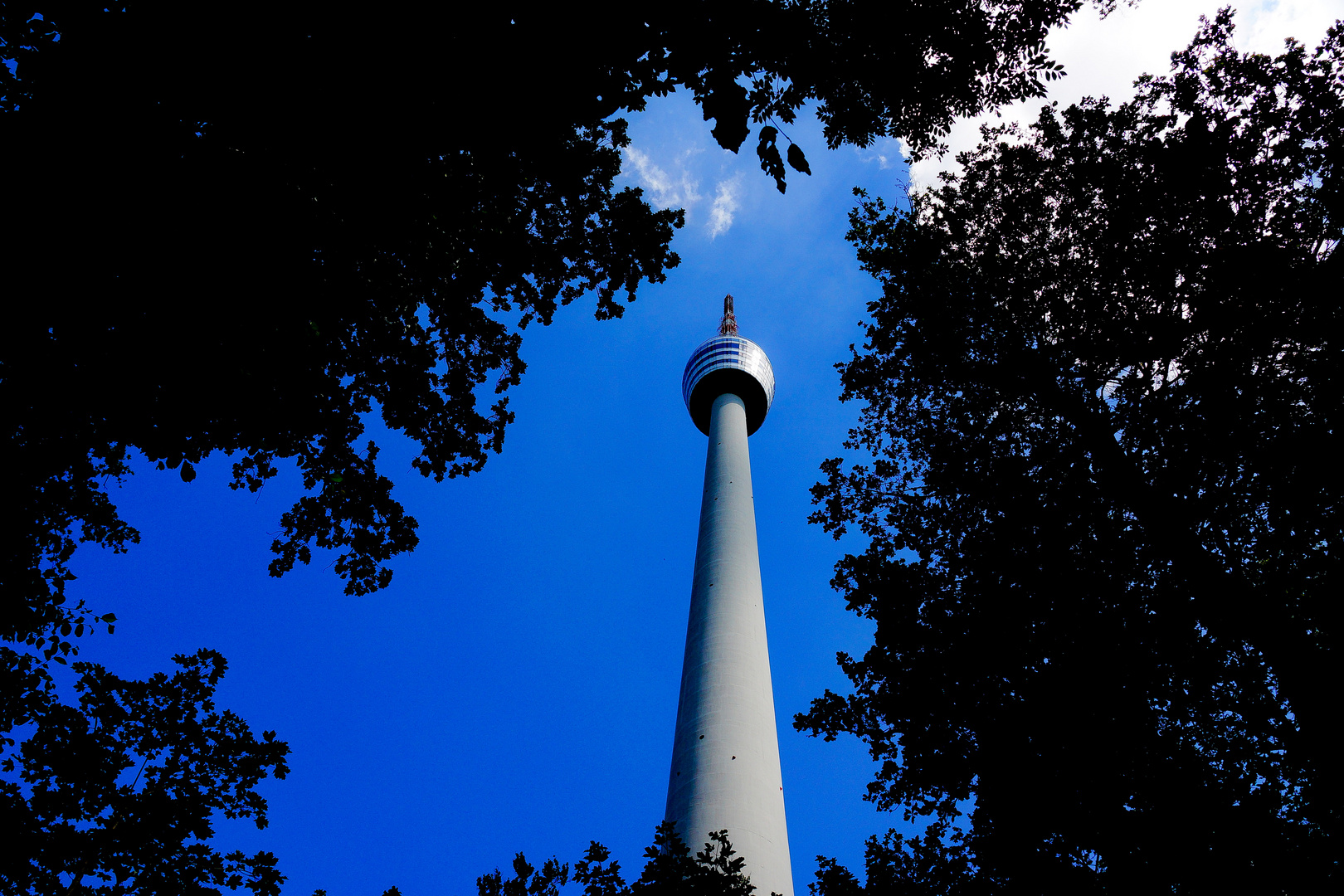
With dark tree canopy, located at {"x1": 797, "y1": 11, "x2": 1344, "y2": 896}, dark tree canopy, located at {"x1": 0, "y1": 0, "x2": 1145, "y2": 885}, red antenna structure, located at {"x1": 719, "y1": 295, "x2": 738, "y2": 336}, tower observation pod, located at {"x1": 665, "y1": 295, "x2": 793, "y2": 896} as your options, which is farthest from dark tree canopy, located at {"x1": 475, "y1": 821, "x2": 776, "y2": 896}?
red antenna structure, located at {"x1": 719, "y1": 295, "x2": 738, "y2": 336}

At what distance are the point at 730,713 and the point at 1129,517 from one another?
1711cm

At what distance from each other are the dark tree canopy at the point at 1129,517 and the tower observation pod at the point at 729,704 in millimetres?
12744

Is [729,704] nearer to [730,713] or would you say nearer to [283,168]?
[730,713]

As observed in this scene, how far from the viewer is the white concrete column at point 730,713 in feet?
71.6

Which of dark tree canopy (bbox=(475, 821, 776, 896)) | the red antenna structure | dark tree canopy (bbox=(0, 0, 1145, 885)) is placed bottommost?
dark tree canopy (bbox=(475, 821, 776, 896))

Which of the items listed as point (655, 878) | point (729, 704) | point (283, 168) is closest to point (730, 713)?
point (729, 704)

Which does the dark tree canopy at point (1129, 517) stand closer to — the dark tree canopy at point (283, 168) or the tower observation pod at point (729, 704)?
the dark tree canopy at point (283, 168)

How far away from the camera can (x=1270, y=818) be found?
7648 mm

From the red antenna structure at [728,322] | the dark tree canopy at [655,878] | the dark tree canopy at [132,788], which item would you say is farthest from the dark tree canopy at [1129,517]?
the red antenna structure at [728,322]

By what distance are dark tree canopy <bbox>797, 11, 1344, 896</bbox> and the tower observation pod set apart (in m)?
12.7

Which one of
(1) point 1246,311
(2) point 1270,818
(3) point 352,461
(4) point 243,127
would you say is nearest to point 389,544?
(3) point 352,461

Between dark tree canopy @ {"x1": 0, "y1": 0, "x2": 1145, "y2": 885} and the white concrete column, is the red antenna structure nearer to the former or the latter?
the white concrete column

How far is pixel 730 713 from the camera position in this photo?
25.4 meters

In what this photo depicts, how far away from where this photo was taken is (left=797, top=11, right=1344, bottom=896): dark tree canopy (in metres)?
8.14
